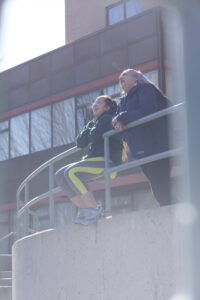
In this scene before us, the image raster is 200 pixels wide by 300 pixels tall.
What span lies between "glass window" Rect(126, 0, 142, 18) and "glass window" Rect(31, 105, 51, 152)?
3.67 metres

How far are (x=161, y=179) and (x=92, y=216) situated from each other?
642 millimetres

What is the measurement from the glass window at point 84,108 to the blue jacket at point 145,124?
10.5 m

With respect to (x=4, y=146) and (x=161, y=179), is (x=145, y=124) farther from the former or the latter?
(x=4, y=146)

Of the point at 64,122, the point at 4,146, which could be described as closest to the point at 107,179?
the point at 64,122

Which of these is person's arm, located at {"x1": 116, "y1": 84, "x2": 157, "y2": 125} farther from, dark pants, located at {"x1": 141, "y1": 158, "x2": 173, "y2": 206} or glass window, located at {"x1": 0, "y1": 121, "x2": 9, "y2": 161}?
glass window, located at {"x1": 0, "y1": 121, "x2": 9, "y2": 161}

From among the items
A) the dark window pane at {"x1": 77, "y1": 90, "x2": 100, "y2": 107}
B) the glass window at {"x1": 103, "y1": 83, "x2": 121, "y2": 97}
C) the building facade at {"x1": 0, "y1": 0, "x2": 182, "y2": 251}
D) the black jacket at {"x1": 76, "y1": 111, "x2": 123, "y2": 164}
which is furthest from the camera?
the dark window pane at {"x1": 77, "y1": 90, "x2": 100, "y2": 107}

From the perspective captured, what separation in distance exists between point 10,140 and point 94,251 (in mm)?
13741

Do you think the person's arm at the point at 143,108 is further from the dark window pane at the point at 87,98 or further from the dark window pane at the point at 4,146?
the dark window pane at the point at 4,146

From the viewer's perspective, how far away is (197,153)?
82.4 inches

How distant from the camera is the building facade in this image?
1434 centimetres

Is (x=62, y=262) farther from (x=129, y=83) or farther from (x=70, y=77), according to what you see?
(x=70, y=77)

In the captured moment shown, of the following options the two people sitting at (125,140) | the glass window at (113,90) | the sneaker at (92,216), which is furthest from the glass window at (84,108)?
the sneaker at (92,216)

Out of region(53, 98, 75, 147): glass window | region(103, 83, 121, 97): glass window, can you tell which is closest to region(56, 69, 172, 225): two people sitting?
region(103, 83, 121, 97): glass window

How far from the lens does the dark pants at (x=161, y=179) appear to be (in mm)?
4637
